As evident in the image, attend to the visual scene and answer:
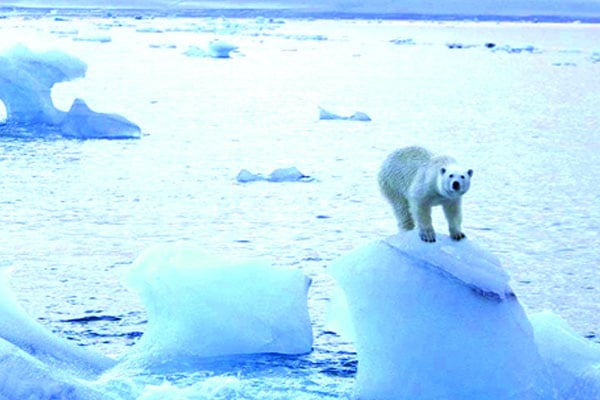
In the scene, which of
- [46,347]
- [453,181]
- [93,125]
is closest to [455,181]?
[453,181]

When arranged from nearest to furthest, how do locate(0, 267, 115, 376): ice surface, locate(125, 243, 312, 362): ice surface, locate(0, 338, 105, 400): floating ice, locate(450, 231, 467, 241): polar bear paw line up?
1. locate(0, 338, 105, 400): floating ice
2. locate(450, 231, 467, 241): polar bear paw
3. locate(0, 267, 115, 376): ice surface
4. locate(125, 243, 312, 362): ice surface

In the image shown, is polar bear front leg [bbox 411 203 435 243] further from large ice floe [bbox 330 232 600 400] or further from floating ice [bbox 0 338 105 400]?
floating ice [bbox 0 338 105 400]

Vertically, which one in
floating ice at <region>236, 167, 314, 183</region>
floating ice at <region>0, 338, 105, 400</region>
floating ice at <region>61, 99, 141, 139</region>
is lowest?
floating ice at <region>61, 99, 141, 139</region>

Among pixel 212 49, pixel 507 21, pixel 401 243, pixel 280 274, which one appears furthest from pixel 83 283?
pixel 507 21

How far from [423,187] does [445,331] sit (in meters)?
0.47

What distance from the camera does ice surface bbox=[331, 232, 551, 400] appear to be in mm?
3926

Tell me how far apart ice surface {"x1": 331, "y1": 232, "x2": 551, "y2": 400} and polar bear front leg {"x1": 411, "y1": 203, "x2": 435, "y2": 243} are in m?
0.02

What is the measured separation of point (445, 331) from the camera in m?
3.96

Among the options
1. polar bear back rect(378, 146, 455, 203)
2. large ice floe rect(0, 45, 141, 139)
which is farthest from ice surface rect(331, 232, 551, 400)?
large ice floe rect(0, 45, 141, 139)

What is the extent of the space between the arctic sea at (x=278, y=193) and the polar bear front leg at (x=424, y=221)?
1.93 ft

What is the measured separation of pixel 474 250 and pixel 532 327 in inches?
12.2

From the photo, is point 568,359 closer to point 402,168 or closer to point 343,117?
point 402,168

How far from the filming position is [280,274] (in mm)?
4672

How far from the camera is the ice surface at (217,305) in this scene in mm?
4535
